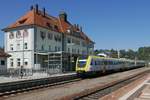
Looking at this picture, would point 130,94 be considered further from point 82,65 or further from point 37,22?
point 37,22

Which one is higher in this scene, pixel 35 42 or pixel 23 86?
pixel 35 42

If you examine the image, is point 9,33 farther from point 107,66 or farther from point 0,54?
point 107,66

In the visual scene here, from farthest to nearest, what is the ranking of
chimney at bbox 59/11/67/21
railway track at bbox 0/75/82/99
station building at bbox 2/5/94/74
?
chimney at bbox 59/11/67/21
station building at bbox 2/5/94/74
railway track at bbox 0/75/82/99

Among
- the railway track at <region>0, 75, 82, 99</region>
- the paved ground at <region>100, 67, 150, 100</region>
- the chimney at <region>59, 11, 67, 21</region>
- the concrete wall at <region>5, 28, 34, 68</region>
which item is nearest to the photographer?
the paved ground at <region>100, 67, 150, 100</region>

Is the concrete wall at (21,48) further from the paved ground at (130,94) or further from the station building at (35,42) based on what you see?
the paved ground at (130,94)

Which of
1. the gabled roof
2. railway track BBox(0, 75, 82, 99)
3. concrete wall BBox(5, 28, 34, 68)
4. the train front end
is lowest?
railway track BBox(0, 75, 82, 99)

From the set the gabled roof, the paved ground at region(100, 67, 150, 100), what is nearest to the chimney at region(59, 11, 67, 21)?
the gabled roof

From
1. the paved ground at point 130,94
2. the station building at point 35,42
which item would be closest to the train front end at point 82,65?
the station building at point 35,42

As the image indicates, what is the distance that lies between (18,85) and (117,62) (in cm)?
3950

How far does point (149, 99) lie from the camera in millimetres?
18547

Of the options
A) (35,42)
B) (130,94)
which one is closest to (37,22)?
(35,42)

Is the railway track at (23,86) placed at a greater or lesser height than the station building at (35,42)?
lesser

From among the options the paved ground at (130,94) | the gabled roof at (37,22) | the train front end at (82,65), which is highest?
the gabled roof at (37,22)

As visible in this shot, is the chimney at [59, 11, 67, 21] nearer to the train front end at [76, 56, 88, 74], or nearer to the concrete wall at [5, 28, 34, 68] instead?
the concrete wall at [5, 28, 34, 68]
